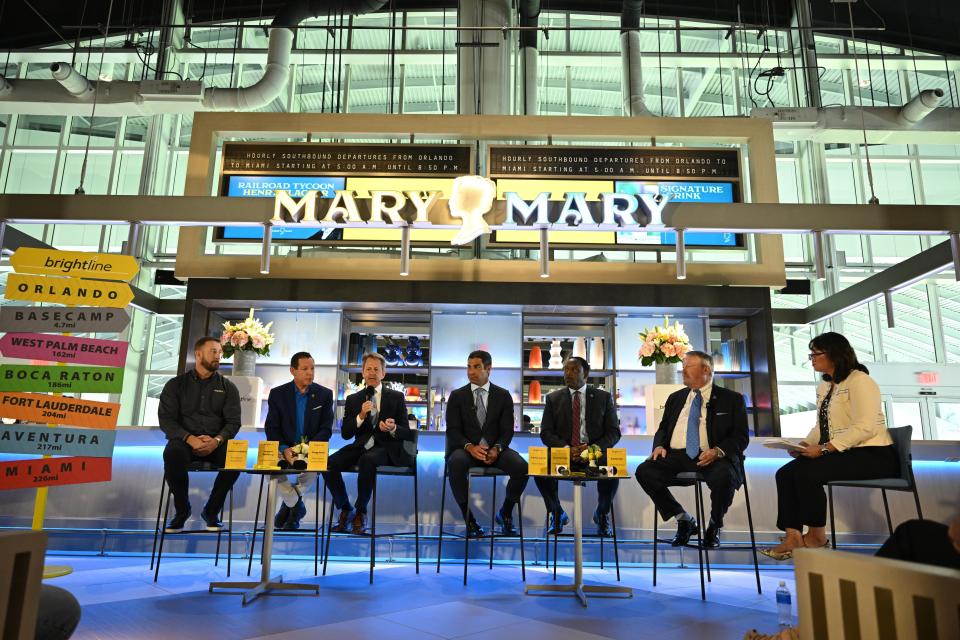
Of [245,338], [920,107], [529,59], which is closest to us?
[245,338]

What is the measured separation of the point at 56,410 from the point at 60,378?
0.19 m

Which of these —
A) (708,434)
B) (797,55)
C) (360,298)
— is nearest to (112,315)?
(360,298)

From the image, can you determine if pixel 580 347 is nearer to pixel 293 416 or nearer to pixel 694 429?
pixel 694 429

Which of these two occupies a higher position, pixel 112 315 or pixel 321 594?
pixel 112 315

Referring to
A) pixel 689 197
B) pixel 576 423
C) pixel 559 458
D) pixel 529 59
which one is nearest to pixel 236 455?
pixel 559 458

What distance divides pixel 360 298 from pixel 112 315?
272 cm

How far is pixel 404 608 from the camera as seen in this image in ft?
10.6

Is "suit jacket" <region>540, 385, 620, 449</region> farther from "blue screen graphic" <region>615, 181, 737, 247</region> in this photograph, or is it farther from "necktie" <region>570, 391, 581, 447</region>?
"blue screen graphic" <region>615, 181, 737, 247</region>

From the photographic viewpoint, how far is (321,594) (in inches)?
138

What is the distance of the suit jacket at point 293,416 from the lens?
4.54 m

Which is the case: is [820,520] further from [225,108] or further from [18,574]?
[225,108]

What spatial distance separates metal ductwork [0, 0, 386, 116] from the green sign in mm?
4352

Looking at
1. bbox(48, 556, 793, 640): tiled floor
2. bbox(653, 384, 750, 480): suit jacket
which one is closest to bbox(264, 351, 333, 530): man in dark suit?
bbox(48, 556, 793, 640): tiled floor

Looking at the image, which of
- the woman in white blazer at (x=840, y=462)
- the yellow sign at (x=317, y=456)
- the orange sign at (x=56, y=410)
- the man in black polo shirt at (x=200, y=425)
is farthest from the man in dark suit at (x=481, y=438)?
the orange sign at (x=56, y=410)
